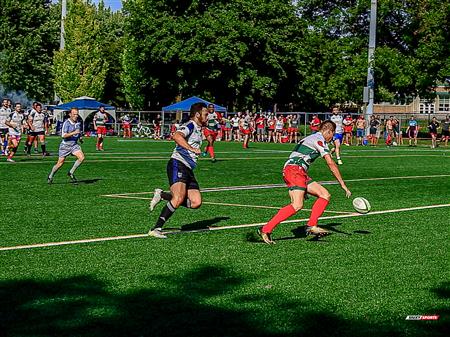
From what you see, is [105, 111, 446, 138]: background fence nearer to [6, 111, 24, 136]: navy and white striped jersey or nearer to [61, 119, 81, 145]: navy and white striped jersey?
[6, 111, 24, 136]: navy and white striped jersey

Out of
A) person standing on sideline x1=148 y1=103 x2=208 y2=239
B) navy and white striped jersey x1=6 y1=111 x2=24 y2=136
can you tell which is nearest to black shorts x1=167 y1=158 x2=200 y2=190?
person standing on sideline x1=148 y1=103 x2=208 y2=239

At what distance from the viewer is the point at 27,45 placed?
79375 millimetres

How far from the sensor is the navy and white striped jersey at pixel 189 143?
1214 centimetres

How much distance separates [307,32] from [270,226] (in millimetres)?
57816

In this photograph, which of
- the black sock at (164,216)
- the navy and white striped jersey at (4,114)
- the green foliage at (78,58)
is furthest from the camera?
the green foliage at (78,58)

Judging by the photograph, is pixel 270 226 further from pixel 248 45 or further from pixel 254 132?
pixel 248 45

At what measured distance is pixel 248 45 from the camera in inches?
2542

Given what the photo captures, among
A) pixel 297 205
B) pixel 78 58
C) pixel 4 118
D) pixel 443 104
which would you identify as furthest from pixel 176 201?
pixel 443 104

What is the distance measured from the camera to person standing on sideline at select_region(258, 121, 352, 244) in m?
11.1

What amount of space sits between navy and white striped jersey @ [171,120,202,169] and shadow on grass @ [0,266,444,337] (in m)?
3.74

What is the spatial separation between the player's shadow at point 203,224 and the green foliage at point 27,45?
67.9 meters

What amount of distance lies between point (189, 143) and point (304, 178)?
6.28ft

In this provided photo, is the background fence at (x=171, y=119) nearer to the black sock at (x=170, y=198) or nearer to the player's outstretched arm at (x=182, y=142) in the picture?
the black sock at (x=170, y=198)

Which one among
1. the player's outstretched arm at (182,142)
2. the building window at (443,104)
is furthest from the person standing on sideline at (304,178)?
the building window at (443,104)
